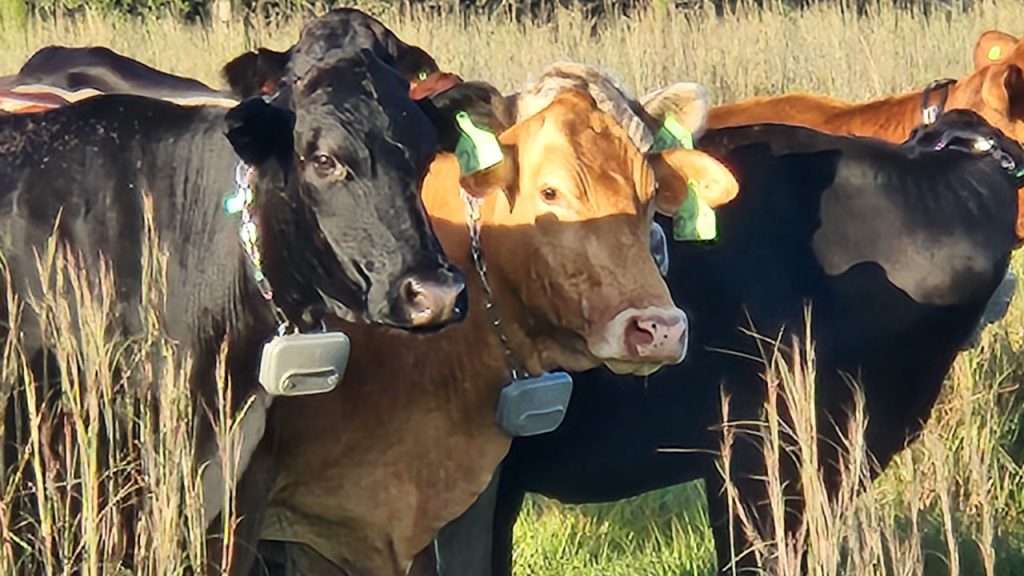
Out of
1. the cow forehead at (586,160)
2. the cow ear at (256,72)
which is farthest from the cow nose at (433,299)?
the cow ear at (256,72)

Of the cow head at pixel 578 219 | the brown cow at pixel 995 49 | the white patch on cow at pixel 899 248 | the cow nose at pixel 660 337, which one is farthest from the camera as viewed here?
the brown cow at pixel 995 49

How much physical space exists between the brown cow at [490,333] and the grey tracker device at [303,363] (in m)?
0.24

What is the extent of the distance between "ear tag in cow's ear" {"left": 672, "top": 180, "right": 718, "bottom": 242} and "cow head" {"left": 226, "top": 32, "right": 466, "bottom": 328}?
2.25ft

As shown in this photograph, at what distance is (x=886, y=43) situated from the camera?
1023cm

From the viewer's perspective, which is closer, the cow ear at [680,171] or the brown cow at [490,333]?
the brown cow at [490,333]

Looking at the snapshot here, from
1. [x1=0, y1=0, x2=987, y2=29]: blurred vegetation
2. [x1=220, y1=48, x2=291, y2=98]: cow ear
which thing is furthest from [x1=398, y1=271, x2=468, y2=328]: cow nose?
[x1=0, y1=0, x2=987, y2=29]: blurred vegetation

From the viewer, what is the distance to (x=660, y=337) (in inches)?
133

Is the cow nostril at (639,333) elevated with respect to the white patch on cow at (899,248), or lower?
elevated

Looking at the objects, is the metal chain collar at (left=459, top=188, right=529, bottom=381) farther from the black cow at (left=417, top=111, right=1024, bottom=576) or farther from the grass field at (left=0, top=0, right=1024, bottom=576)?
the grass field at (left=0, top=0, right=1024, bottom=576)

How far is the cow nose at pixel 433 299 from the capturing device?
3.14 meters

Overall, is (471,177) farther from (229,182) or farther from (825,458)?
(825,458)

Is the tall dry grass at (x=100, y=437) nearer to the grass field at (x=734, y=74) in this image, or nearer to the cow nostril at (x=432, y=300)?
the grass field at (x=734, y=74)

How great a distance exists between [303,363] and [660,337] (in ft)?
2.11

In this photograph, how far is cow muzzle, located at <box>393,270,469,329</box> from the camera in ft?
10.3
